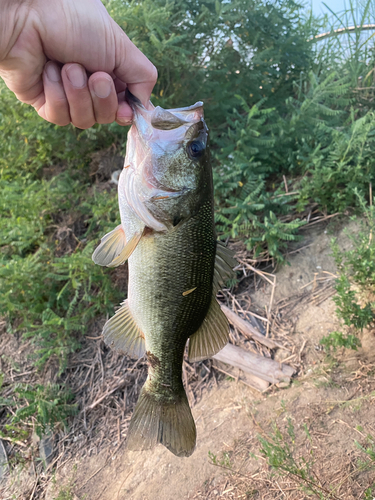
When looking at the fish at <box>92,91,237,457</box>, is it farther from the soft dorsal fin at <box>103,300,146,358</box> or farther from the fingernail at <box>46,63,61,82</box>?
the fingernail at <box>46,63,61,82</box>

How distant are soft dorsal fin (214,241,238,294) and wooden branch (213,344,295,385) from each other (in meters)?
1.65

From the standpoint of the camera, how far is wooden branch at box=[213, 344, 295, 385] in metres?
Answer: 2.89

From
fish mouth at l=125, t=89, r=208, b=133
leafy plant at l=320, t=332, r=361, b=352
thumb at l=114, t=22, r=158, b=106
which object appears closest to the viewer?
fish mouth at l=125, t=89, r=208, b=133

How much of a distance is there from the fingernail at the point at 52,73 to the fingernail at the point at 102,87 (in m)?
0.24

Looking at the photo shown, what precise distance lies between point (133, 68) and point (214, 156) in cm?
234

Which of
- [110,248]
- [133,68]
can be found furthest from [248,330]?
[133,68]

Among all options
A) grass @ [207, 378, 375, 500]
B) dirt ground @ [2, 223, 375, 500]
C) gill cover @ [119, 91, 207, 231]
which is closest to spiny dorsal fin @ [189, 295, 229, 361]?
gill cover @ [119, 91, 207, 231]

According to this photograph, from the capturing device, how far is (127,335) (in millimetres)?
1785

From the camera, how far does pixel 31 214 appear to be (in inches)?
149

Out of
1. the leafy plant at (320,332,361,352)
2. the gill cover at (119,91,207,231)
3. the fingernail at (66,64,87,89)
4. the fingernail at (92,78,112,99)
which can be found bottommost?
the leafy plant at (320,332,361,352)

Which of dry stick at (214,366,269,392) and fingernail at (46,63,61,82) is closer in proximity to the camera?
fingernail at (46,63,61,82)

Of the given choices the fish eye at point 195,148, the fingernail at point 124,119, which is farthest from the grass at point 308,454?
the fingernail at point 124,119

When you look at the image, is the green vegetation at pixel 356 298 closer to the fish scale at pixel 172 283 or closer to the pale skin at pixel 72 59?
the fish scale at pixel 172 283

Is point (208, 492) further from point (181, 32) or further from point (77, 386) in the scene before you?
point (181, 32)
